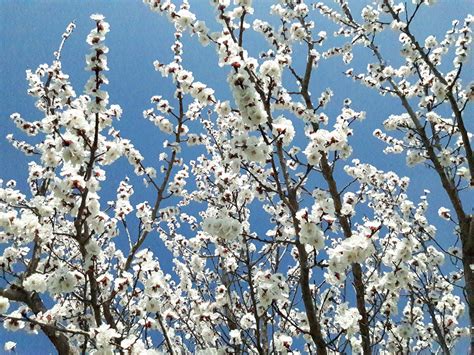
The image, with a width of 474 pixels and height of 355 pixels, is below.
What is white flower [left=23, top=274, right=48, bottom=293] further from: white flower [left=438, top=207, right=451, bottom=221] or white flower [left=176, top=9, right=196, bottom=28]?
white flower [left=438, top=207, right=451, bottom=221]

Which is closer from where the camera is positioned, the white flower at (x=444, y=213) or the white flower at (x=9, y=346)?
the white flower at (x=9, y=346)

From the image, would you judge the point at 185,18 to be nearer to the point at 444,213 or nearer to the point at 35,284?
the point at 35,284

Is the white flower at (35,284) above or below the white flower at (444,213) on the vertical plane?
below

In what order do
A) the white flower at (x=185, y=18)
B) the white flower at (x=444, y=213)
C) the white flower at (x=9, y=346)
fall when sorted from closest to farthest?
the white flower at (x=185, y=18) → the white flower at (x=9, y=346) → the white flower at (x=444, y=213)

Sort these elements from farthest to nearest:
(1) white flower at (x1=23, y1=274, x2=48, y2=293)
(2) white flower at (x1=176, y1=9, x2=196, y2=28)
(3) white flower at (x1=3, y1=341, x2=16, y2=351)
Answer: (3) white flower at (x1=3, y1=341, x2=16, y2=351), (2) white flower at (x1=176, y1=9, x2=196, y2=28), (1) white flower at (x1=23, y1=274, x2=48, y2=293)

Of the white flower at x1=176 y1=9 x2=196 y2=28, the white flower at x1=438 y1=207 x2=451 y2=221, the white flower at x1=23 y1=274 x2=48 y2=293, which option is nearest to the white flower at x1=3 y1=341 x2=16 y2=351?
the white flower at x1=23 y1=274 x2=48 y2=293

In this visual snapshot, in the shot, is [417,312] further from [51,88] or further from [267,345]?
[51,88]

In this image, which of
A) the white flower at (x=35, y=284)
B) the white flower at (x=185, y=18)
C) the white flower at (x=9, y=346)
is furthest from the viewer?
the white flower at (x=9, y=346)

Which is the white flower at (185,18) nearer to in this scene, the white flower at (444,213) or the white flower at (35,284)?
the white flower at (35,284)

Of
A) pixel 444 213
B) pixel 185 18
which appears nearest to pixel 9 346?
pixel 185 18

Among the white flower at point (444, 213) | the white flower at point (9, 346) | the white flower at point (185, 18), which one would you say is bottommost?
the white flower at point (9, 346)

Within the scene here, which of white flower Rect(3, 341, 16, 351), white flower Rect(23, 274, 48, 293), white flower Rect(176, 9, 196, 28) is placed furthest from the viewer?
white flower Rect(3, 341, 16, 351)

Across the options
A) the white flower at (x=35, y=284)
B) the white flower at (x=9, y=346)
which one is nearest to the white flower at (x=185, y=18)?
the white flower at (x=35, y=284)

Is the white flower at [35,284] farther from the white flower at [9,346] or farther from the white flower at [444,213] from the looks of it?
the white flower at [444,213]
